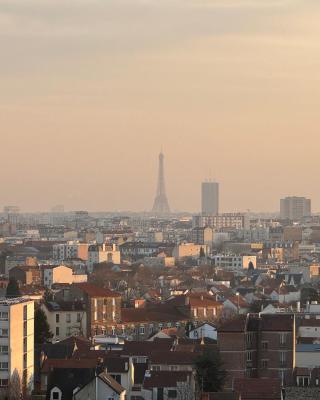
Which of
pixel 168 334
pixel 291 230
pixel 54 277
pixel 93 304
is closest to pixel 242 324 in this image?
pixel 168 334

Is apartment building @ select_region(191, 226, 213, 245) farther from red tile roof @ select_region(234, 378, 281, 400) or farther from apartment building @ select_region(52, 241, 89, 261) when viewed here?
red tile roof @ select_region(234, 378, 281, 400)

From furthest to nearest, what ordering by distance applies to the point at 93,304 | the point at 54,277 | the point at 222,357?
the point at 54,277
the point at 93,304
the point at 222,357

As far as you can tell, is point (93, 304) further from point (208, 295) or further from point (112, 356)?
point (112, 356)

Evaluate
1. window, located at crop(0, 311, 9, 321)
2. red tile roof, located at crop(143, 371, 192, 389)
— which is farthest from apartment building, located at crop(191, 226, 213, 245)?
red tile roof, located at crop(143, 371, 192, 389)

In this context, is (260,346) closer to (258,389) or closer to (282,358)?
(282,358)

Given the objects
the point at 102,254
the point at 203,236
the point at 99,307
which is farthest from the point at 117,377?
the point at 203,236

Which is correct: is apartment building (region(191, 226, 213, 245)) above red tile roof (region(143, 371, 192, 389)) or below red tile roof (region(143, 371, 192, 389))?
above
